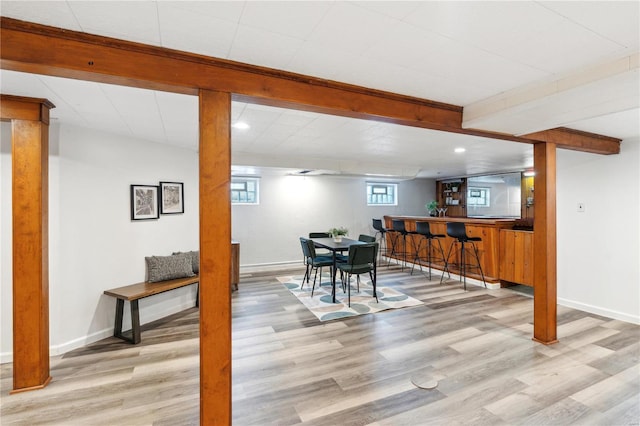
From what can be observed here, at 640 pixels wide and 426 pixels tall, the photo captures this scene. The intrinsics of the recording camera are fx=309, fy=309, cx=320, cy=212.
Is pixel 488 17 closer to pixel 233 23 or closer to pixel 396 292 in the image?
pixel 233 23

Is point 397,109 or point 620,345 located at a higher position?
point 397,109

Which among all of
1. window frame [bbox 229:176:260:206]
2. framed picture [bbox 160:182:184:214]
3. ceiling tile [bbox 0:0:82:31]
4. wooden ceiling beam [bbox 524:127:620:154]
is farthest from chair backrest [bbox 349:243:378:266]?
ceiling tile [bbox 0:0:82:31]

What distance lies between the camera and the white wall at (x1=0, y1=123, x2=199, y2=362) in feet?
9.86

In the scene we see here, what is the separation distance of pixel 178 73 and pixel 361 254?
3.28 metres

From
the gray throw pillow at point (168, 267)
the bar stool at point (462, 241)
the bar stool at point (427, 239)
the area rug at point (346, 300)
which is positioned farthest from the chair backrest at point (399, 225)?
the gray throw pillow at point (168, 267)

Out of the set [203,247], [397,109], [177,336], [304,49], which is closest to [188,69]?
[304,49]

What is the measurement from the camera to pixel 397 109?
240 centimetres

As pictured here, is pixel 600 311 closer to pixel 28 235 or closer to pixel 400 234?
pixel 400 234

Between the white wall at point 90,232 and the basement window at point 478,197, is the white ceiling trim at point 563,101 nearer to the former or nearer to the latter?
the white wall at point 90,232

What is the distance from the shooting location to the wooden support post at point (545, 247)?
127 inches

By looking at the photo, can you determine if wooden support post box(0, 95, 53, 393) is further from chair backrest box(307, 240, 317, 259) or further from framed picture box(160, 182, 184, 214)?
chair backrest box(307, 240, 317, 259)

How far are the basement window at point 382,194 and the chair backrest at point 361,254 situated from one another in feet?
13.1

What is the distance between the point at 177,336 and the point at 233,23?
3262mm

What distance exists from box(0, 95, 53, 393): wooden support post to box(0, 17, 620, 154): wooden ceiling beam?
3.61 feet
